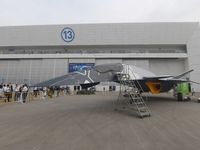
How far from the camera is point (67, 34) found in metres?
40.0

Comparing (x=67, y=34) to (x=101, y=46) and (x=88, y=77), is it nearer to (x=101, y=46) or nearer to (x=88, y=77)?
(x=101, y=46)

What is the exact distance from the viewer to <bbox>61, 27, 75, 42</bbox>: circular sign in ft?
131

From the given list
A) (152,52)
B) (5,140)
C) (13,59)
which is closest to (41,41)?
(13,59)

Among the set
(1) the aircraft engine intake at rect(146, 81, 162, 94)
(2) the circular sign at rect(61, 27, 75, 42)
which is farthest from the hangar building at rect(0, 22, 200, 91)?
(1) the aircraft engine intake at rect(146, 81, 162, 94)

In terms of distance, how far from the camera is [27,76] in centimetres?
3856

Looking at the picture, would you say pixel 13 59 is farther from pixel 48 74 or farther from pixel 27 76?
pixel 48 74

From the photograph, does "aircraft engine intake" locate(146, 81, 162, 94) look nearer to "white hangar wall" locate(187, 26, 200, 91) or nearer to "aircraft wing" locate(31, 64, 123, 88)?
"aircraft wing" locate(31, 64, 123, 88)

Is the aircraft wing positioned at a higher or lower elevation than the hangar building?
lower

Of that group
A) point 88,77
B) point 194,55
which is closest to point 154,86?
point 88,77

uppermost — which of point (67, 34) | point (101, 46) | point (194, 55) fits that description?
point (67, 34)

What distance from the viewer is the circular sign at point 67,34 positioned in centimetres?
3991

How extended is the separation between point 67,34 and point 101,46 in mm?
12277

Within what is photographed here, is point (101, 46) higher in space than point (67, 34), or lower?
lower

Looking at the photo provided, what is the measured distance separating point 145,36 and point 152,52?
5.86 metres
